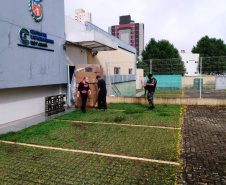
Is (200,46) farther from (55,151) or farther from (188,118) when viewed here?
(55,151)

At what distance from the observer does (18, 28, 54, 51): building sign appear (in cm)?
799

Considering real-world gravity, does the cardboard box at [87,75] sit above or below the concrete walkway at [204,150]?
above

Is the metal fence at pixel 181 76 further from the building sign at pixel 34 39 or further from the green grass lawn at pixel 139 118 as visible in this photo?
the building sign at pixel 34 39

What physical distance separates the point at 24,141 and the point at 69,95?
590 cm

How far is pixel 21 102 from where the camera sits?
8.69 meters

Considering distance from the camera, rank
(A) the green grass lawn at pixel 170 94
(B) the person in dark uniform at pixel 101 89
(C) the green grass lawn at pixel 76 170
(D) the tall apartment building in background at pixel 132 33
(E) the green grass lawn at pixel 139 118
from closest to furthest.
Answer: (C) the green grass lawn at pixel 76 170 < (E) the green grass lawn at pixel 139 118 < (B) the person in dark uniform at pixel 101 89 < (A) the green grass lawn at pixel 170 94 < (D) the tall apartment building in background at pixel 132 33

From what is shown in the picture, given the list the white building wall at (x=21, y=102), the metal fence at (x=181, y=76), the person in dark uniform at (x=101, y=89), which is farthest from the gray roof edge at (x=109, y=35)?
the white building wall at (x=21, y=102)

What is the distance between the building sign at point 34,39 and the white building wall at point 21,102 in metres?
1.92

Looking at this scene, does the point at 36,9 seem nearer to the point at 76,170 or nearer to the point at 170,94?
the point at 76,170

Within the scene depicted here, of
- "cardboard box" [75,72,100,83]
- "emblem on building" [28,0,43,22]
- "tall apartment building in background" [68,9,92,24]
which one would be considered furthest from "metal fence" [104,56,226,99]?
"emblem on building" [28,0,43,22]

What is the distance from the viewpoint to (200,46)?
52562 mm

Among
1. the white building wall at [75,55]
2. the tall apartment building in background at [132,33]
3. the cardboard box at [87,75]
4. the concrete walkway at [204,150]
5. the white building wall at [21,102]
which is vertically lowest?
the concrete walkway at [204,150]

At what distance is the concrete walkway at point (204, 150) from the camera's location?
12.2ft

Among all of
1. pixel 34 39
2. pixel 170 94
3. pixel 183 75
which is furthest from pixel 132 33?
pixel 34 39
